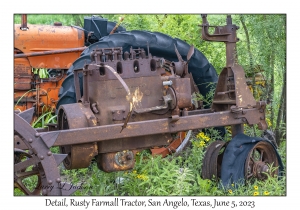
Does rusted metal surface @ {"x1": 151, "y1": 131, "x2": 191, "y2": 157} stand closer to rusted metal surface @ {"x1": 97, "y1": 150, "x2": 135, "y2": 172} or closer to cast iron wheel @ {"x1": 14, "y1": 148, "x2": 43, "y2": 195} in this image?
rusted metal surface @ {"x1": 97, "y1": 150, "x2": 135, "y2": 172}

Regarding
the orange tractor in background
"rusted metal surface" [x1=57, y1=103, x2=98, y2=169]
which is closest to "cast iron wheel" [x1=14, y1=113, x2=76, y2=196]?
"rusted metal surface" [x1=57, y1=103, x2=98, y2=169]

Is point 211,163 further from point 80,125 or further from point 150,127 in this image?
point 80,125

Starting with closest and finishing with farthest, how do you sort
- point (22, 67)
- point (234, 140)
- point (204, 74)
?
1. point (234, 140)
2. point (204, 74)
3. point (22, 67)

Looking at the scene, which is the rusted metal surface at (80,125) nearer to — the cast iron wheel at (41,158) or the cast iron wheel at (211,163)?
the cast iron wheel at (41,158)

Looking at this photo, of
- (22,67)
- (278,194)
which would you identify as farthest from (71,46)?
(278,194)

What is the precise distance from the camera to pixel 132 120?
458cm

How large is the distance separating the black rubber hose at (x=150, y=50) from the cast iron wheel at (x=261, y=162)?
1.23m

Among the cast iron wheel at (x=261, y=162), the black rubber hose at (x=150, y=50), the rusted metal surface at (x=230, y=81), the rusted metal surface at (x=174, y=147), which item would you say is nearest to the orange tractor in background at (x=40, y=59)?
the black rubber hose at (x=150, y=50)

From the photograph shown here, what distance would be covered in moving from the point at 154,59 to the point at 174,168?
1174 mm

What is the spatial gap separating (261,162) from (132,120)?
1456mm

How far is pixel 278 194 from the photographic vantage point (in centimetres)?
470

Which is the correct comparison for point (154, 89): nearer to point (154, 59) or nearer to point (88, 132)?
point (154, 59)

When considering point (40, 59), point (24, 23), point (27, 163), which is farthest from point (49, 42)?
point (27, 163)

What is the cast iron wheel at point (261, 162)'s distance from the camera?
4.93 m
